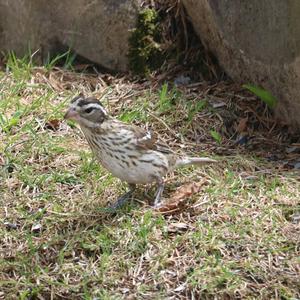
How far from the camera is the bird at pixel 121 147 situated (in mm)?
7129

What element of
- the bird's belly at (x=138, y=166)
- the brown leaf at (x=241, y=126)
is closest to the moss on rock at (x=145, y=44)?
the brown leaf at (x=241, y=126)

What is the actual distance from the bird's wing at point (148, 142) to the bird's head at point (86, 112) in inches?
13.8

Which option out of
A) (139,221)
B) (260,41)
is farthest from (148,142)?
(260,41)

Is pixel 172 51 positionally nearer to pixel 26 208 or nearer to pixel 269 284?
pixel 26 208

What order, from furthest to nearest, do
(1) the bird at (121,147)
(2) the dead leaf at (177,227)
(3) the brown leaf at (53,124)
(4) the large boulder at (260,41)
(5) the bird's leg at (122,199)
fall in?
(3) the brown leaf at (53,124) → (4) the large boulder at (260,41) → (5) the bird's leg at (122,199) → (1) the bird at (121,147) → (2) the dead leaf at (177,227)

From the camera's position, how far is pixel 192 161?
7707 mm

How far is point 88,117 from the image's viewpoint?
7.13m

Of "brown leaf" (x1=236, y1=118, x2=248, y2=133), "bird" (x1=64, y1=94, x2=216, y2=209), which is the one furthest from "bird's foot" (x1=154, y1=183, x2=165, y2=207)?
"brown leaf" (x1=236, y1=118, x2=248, y2=133)

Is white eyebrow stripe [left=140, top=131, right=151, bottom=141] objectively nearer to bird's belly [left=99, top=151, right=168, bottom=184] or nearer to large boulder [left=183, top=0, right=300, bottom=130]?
bird's belly [left=99, top=151, right=168, bottom=184]

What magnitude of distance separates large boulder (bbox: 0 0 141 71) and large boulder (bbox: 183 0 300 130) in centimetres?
80

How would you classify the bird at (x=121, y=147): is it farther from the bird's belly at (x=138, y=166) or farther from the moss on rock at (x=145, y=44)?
the moss on rock at (x=145, y=44)

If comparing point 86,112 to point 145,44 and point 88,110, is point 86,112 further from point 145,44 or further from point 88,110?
point 145,44

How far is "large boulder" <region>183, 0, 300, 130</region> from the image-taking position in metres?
8.11

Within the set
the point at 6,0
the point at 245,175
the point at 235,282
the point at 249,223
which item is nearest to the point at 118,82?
the point at 6,0
